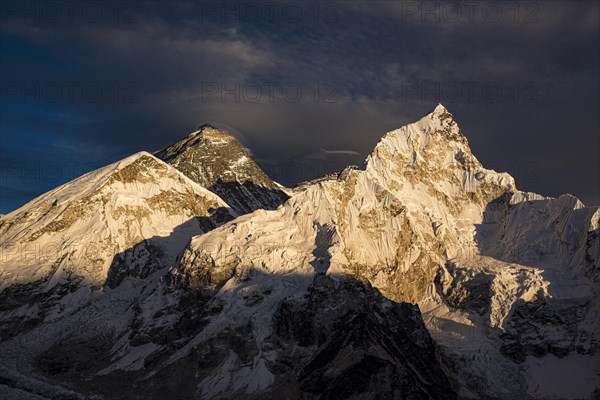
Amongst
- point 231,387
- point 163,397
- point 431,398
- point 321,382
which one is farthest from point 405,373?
point 163,397

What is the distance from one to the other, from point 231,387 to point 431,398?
46.6m

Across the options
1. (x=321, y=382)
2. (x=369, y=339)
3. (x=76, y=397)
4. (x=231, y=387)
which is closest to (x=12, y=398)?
(x=76, y=397)

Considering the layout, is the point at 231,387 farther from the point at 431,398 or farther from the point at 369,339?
the point at 431,398

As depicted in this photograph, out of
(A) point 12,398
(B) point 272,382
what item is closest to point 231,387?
(B) point 272,382

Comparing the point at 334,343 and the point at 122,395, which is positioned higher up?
the point at 334,343

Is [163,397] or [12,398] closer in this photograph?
[12,398]

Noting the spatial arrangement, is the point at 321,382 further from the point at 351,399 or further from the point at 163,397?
the point at 163,397

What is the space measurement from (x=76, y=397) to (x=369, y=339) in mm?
69531

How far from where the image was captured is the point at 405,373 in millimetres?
189500

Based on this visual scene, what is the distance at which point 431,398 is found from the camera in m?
188

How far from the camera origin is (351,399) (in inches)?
7106

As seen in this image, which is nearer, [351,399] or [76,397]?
[351,399]

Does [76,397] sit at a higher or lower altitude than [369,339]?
lower

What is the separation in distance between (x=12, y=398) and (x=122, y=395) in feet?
108
